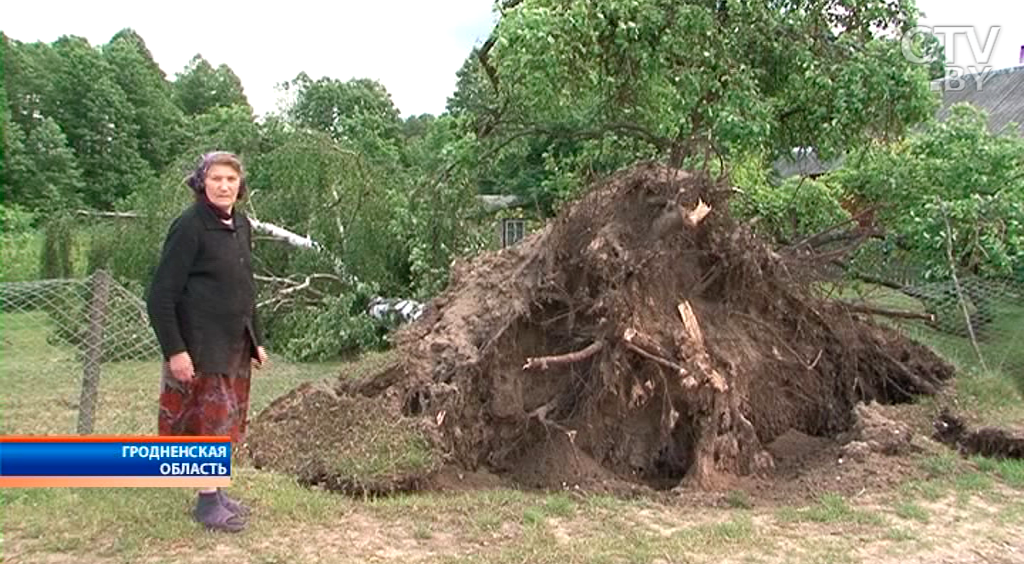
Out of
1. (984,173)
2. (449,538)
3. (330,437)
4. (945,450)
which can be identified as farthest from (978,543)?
(984,173)

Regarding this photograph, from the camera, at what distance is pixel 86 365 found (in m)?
5.64

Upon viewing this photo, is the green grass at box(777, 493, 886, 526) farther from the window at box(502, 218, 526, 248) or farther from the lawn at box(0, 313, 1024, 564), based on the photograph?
the window at box(502, 218, 526, 248)

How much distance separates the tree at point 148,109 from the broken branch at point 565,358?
32.3 meters

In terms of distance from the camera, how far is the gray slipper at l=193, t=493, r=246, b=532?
4223 millimetres

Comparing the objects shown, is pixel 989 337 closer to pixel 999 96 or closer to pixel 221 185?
pixel 221 185

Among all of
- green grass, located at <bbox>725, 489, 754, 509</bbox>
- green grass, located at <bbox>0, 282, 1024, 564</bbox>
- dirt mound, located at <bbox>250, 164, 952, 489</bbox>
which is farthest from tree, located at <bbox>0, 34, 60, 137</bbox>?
green grass, located at <bbox>725, 489, 754, 509</bbox>

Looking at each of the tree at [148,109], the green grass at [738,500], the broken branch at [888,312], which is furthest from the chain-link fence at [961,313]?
the tree at [148,109]

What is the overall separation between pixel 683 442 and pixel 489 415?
1.33 meters

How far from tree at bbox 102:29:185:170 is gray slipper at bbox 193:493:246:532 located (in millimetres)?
33349

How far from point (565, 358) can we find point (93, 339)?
2902mm

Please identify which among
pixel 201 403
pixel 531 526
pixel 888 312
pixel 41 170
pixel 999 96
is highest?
pixel 999 96

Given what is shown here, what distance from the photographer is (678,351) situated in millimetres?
6004

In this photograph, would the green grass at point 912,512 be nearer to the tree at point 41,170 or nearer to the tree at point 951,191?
the tree at point 951,191

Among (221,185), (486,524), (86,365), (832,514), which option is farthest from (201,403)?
(832,514)
